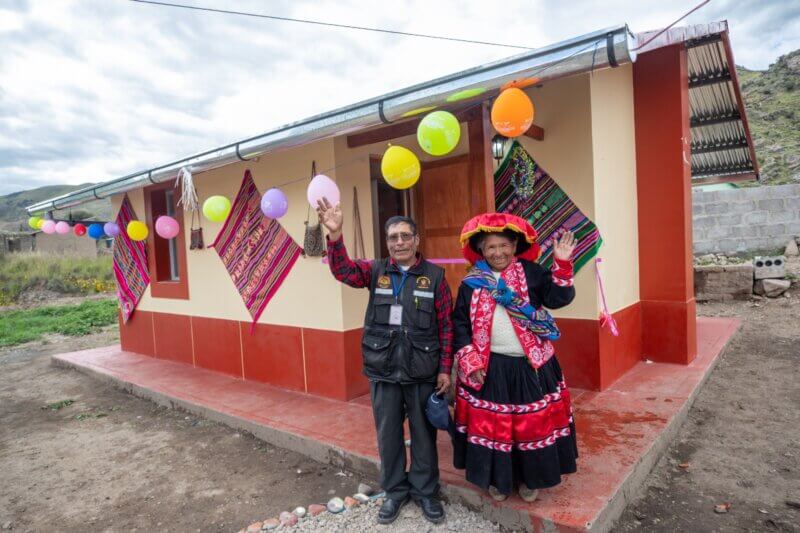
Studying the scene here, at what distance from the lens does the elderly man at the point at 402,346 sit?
8.83 ft

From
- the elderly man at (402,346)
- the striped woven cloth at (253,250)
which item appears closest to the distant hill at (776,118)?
the striped woven cloth at (253,250)

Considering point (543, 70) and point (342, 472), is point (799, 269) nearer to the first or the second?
point (543, 70)

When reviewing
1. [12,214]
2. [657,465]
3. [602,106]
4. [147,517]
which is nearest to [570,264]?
[657,465]

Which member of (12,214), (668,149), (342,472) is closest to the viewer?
(342,472)

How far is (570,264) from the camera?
2.44m

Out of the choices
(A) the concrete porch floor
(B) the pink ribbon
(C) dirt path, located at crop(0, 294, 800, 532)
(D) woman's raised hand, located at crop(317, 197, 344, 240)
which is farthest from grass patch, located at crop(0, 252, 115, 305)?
(B) the pink ribbon

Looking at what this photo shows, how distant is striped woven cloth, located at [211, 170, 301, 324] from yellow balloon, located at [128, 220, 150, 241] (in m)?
1.46

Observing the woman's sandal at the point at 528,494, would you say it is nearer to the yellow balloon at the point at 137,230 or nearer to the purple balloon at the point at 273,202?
the purple balloon at the point at 273,202

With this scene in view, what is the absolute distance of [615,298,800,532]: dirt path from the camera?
2.72 metres

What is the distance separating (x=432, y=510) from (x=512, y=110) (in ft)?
7.55

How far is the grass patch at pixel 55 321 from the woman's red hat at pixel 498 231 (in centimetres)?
1110

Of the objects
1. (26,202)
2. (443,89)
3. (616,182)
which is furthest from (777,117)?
(26,202)

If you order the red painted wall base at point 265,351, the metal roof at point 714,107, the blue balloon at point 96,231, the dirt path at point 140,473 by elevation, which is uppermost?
the metal roof at point 714,107

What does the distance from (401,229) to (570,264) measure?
0.89 metres
